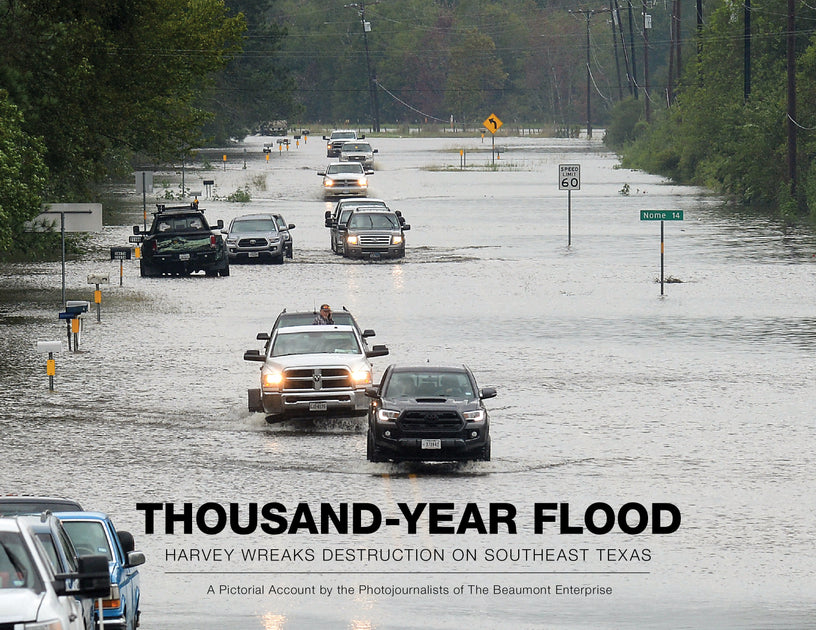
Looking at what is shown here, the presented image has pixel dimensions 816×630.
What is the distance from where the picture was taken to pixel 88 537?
13.9 m

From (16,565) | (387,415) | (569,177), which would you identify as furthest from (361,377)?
(569,177)

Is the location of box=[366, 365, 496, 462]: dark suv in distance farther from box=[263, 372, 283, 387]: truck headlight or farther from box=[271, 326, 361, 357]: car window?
box=[271, 326, 361, 357]: car window

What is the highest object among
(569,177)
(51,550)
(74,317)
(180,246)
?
(569,177)

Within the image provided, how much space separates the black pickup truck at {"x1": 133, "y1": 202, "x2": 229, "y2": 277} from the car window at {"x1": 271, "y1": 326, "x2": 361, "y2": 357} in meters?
23.6

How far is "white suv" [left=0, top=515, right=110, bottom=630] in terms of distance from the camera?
960cm

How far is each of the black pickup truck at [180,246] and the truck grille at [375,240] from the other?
615cm

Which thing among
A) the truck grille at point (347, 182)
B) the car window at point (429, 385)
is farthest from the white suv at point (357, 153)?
the car window at point (429, 385)

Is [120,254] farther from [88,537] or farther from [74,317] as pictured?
[88,537]

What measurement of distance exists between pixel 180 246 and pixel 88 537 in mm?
36560

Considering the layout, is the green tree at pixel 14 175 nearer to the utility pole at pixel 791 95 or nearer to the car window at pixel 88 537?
the car window at pixel 88 537

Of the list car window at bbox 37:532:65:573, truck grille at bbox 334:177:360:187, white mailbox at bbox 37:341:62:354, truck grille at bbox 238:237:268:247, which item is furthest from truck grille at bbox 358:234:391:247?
car window at bbox 37:532:65:573

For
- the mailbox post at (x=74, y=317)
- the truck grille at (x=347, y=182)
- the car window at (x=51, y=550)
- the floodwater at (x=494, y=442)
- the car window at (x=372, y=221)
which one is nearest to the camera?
the car window at (x=51, y=550)

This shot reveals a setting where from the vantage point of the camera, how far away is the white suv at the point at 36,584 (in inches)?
378

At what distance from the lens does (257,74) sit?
15062cm
